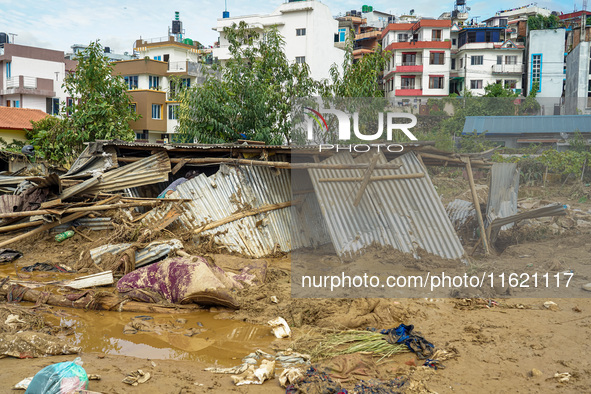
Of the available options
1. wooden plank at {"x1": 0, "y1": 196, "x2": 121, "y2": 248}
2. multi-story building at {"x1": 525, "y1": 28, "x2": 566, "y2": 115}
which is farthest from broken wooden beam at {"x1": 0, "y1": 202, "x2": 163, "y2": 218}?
multi-story building at {"x1": 525, "y1": 28, "x2": 566, "y2": 115}

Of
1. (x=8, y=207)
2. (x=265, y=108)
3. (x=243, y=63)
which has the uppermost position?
(x=243, y=63)

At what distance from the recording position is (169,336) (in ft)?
18.2

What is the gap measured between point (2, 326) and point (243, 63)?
477 inches

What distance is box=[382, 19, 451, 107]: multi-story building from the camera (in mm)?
36406

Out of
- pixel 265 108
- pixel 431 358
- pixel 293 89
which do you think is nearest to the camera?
pixel 431 358

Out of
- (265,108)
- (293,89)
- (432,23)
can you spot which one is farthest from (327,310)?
(432,23)

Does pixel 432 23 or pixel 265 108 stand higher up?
pixel 432 23

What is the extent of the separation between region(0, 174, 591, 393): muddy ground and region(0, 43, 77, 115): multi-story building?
2903cm

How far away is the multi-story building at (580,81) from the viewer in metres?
30.3

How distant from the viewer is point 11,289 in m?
6.51

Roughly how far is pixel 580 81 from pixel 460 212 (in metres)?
26.8

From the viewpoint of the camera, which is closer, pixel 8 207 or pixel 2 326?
pixel 2 326

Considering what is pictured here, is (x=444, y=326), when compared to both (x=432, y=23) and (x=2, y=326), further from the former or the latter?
(x=432, y=23)

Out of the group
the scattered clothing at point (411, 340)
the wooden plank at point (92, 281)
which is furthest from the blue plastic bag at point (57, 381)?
the wooden plank at point (92, 281)
